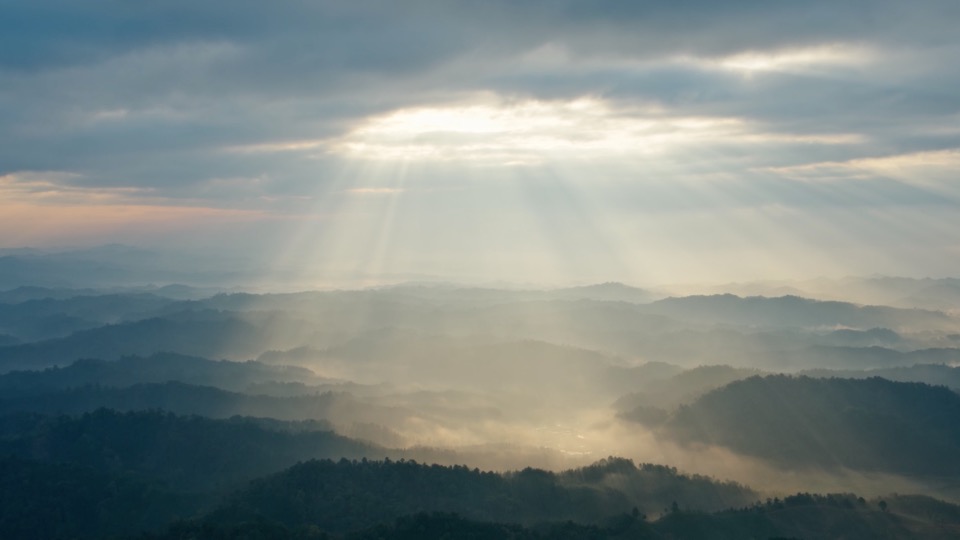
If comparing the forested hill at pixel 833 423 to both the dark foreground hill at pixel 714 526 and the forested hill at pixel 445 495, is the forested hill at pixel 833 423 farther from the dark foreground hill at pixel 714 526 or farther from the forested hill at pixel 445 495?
the dark foreground hill at pixel 714 526

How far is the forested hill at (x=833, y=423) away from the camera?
167750mm

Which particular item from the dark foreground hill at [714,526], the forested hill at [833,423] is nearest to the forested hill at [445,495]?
the dark foreground hill at [714,526]

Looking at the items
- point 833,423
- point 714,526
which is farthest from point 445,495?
point 833,423

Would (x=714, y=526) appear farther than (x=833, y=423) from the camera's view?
No

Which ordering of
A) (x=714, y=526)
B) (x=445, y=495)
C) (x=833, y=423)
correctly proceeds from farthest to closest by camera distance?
(x=833, y=423)
(x=445, y=495)
(x=714, y=526)

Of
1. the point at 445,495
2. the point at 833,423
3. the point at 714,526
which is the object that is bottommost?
the point at 714,526

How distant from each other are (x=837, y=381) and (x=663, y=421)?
4310 centimetres

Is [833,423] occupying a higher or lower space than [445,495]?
higher

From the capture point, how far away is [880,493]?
14488 cm

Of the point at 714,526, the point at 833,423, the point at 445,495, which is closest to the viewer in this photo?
the point at 714,526

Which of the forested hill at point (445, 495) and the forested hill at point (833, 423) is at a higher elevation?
the forested hill at point (833, 423)

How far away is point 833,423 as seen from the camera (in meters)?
177

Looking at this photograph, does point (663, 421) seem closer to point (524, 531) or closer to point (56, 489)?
point (524, 531)

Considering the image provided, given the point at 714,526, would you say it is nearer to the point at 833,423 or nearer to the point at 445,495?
the point at 445,495
